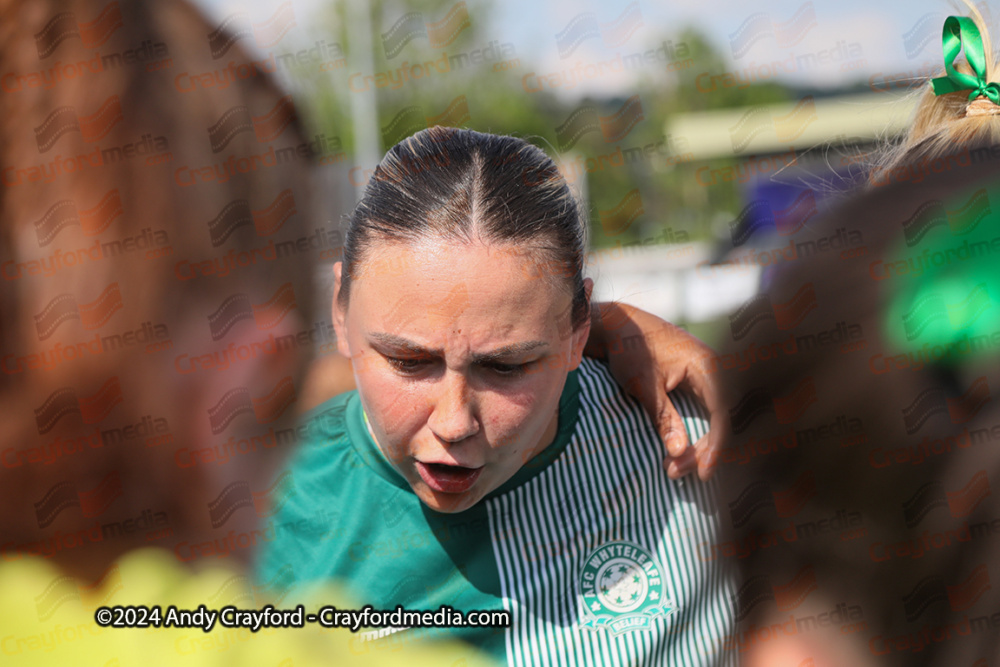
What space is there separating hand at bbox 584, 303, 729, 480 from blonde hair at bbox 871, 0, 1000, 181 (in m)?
0.54

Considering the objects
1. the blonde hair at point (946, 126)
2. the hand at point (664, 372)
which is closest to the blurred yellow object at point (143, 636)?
the hand at point (664, 372)

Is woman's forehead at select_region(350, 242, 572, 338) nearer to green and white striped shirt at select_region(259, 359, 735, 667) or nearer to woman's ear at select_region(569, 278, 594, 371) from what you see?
woman's ear at select_region(569, 278, 594, 371)

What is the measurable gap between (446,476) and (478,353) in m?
0.27

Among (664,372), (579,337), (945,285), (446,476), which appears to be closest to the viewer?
(945,285)

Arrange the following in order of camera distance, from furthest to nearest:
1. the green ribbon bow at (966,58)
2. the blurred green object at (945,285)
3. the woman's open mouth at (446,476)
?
the green ribbon bow at (966,58) < the woman's open mouth at (446,476) < the blurred green object at (945,285)

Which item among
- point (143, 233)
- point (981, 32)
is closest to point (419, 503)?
point (143, 233)

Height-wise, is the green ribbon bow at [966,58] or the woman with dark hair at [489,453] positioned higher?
the green ribbon bow at [966,58]

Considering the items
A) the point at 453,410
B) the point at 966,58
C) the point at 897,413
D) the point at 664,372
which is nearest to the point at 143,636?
the point at 453,410

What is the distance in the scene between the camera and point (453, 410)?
1.33 metres

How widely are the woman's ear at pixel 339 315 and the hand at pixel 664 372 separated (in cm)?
62

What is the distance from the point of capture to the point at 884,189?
1.11 m

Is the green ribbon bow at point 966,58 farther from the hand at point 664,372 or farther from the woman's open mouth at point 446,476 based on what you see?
the woman's open mouth at point 446,476

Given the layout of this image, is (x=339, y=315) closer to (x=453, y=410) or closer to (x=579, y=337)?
(x=453, y=410)

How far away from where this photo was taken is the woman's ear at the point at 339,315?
4.90ft
